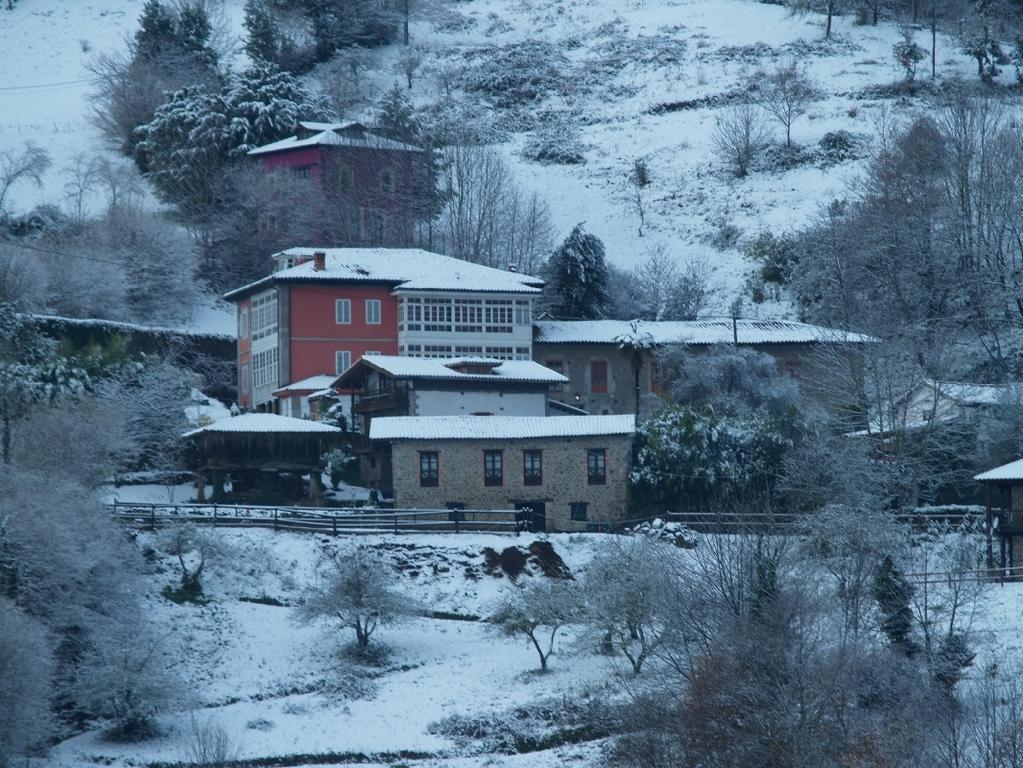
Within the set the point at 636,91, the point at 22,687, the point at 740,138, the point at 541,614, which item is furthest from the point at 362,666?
the point at 636,91

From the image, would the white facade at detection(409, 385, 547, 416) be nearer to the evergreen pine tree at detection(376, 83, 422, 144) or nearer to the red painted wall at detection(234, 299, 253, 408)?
the red painted wall at detection(234, 299, 253, 408)

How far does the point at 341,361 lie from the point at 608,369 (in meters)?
10.7

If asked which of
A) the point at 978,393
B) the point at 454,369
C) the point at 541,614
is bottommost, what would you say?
the point at 541,614

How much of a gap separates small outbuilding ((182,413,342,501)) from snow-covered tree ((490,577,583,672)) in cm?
1190

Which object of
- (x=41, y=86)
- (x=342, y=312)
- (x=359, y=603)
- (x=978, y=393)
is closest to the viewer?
(x=359, y=603)

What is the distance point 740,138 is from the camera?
92438mm

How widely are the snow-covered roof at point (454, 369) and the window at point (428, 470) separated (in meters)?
5.91

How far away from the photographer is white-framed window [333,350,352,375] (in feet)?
215

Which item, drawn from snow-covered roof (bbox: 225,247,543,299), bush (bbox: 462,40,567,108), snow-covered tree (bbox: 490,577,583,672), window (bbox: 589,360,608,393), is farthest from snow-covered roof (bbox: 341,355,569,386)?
bush (bbox: 462,40,567,108)

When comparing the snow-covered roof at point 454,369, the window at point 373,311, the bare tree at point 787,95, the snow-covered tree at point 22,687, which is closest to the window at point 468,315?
the window at point 373,311

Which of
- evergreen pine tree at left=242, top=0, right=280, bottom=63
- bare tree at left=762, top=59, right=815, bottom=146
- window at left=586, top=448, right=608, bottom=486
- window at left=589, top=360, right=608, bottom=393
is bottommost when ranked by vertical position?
window at left=586, top=448, right=608, bottom=486

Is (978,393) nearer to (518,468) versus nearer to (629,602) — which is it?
(518,468)

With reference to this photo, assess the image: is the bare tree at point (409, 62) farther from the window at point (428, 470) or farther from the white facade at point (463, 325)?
the window at point (428, 470)

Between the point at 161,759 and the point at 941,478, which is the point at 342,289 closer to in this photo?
the point at 941,478
